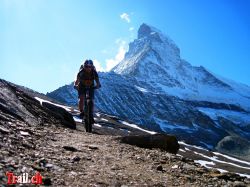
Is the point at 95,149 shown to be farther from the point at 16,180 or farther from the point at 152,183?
the point at 16,180

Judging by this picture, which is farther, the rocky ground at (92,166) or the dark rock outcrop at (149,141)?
the dark rock outcrop at (149,141)

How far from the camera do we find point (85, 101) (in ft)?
64.5

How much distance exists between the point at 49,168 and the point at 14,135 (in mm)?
2782

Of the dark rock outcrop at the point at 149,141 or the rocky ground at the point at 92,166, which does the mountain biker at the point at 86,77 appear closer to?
the dark rock outcrop at the point at 149,141

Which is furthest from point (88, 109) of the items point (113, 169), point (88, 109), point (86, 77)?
point (113, 169)

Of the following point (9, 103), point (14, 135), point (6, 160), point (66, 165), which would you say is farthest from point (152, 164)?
point (9, 103)

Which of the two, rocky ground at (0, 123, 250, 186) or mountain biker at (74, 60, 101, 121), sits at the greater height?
mountain biker at (74, 60, 101, 121)

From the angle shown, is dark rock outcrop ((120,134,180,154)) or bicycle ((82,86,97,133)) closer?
dark rock outcrop ((120,134,180,154))

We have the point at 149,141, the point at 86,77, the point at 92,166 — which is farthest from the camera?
the point at 86,77

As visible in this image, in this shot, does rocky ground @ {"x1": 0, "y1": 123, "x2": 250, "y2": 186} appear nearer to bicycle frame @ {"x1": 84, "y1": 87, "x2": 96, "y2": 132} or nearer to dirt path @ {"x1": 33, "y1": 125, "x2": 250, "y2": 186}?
dirt path @ {"x1": 33, "y1": 125, "x2": 250, "y2": 186}

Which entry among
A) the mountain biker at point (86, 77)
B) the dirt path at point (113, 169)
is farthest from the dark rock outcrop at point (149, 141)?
the mountain biker at point (86, 77)

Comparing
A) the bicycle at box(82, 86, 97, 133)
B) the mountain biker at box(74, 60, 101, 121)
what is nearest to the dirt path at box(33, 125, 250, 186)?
the bicycle at box(82, 86, 97, 133)

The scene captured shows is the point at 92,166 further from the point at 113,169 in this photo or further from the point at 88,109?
the point at 88,109

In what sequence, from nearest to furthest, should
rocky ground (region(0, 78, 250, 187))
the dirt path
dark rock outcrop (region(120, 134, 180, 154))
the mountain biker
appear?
rocky ground (region(0, 78, 250, 187))
the dirt path
dark rock outcrop (region(120, 134, 180, 154))
the mountain biker
